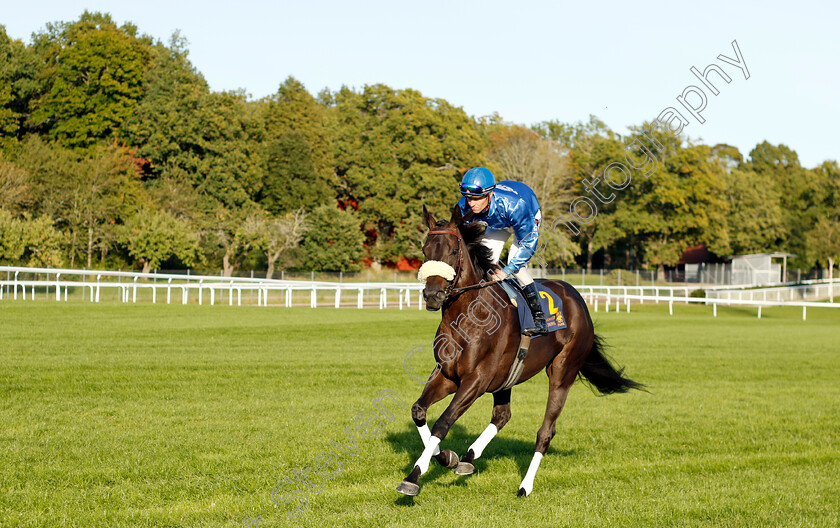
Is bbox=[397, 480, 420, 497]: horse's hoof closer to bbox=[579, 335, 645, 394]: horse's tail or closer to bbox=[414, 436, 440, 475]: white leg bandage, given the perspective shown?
bbox=[414, 436, 440, 475]: white leg bandage

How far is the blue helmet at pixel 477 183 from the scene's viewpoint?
615 centimetres

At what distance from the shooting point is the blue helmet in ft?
20.2

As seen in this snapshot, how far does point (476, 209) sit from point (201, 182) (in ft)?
146

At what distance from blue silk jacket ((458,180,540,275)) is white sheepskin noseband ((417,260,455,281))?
0.89 m

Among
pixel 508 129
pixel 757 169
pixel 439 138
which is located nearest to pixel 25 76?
pixel 439 138

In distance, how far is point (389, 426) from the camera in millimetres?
8625

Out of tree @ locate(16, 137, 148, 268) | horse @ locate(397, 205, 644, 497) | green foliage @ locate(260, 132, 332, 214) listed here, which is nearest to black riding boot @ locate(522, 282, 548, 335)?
horse @ locate(397, 205, 644, 497)

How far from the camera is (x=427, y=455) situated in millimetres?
5492

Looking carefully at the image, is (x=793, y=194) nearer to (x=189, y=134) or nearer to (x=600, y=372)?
(x=189, y=134)

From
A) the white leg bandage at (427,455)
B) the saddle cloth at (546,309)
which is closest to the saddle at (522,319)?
the saddle cloth at (546,309)

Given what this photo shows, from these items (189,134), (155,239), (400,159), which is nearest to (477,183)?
(155,239)

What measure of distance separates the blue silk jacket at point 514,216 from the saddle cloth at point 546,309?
0.28 m

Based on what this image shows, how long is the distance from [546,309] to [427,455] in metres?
1.91

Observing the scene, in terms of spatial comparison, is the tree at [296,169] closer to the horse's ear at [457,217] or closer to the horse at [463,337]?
the horse at [463,337]
